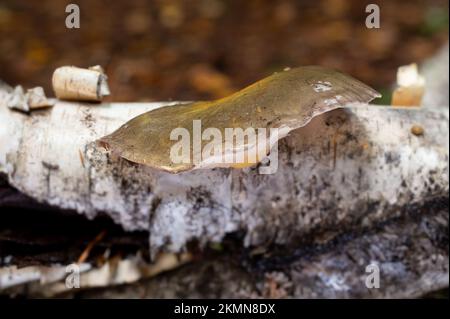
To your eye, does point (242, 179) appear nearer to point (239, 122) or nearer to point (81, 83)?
point (239, 122)

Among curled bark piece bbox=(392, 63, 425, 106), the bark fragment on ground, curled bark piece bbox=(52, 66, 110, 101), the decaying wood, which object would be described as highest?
curled bark piece bbox=(392, 63, 425, 106)

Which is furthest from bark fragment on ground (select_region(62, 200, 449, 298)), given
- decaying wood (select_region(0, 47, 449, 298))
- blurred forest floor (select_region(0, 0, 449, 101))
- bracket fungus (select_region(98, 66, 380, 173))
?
blurred forest floor (select_region(0, 0, 449, 101))

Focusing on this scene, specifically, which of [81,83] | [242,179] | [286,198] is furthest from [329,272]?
[81,83]

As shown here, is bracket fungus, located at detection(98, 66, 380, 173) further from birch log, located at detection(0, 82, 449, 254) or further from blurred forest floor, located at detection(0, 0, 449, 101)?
blurred forest floor, located at detection(0, 0, 449, 101)

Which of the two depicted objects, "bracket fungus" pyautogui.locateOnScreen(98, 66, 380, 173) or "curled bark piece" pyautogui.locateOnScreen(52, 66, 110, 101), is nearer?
"bracket fungus" pyautogui.locateOnScreen(98, 66, 380, 173)

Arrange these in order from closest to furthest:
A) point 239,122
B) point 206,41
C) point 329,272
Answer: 1. point 239,122
2. point 329,272
3. point 206,41

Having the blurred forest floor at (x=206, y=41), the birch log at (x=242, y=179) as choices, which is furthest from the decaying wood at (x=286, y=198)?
the blurred forest floor at (x=206, y=41)
